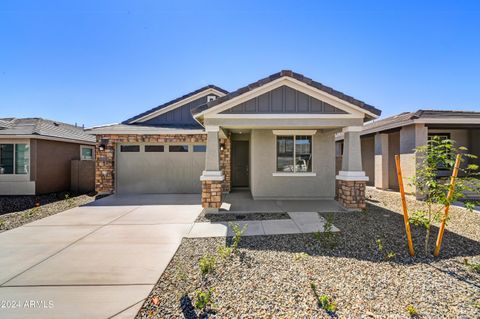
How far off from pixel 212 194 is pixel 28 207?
711 cm

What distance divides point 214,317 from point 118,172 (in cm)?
974

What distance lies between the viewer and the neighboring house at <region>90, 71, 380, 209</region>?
6637 mm

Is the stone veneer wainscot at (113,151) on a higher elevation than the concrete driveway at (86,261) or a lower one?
higher

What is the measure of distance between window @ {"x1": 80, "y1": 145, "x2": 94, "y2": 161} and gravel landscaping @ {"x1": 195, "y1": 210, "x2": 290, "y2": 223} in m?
10.7

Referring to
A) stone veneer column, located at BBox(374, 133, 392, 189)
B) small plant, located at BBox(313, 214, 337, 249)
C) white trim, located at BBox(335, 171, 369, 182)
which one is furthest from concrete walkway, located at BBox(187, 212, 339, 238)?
stone veneer column, located at BBox(374, 133, 392, 189)

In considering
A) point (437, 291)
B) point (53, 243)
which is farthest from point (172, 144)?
point (437, 291)

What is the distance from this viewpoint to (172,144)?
1033 cm

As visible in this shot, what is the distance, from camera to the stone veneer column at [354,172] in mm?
6805

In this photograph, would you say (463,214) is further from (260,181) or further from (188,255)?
(188,255)

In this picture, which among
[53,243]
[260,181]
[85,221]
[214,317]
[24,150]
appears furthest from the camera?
[24,150]

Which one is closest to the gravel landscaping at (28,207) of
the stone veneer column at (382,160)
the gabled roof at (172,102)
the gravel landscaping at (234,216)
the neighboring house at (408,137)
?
the gabled roof at (172,102)

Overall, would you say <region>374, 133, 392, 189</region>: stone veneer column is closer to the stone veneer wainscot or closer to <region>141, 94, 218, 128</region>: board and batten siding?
the stone veneer wainscot

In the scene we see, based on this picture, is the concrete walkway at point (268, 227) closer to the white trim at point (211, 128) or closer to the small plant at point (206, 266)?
the small plant at point (206, 266)

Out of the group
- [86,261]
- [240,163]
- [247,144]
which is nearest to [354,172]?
[247,144]
